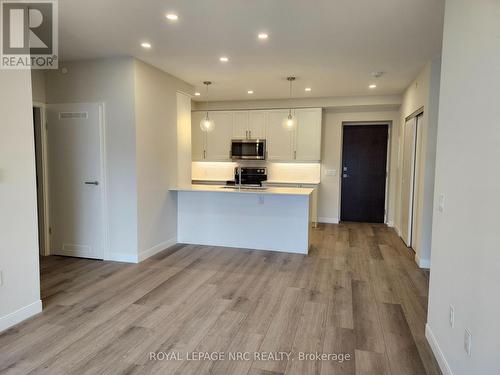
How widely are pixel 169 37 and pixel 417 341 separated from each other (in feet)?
11.6

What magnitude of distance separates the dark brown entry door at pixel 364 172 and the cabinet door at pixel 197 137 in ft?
10.3

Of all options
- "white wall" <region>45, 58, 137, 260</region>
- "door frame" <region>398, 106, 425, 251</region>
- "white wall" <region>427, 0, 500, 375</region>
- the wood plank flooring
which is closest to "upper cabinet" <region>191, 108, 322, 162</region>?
"door frame" <region>398, 106, 425, 251</region>

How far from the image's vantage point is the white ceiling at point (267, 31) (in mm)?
2674

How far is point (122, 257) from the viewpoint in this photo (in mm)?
4316

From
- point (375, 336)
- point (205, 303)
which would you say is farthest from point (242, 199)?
point (375, 336)

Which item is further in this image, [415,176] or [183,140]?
[183,140]

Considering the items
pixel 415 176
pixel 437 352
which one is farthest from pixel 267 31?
pixel 415 176

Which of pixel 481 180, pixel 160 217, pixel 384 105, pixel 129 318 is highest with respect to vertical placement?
pixel 384 105

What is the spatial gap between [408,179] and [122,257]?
175 inches

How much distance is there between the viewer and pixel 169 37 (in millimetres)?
3346

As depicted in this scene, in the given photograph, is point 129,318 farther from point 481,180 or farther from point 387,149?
point 387,149

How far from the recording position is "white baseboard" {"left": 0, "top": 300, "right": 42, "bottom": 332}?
2.57 meters

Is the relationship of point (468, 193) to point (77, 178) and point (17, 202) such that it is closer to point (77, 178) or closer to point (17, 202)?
point (17, 202)

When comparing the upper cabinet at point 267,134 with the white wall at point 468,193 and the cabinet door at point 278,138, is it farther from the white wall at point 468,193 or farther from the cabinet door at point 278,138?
the white wall at point 468,193
